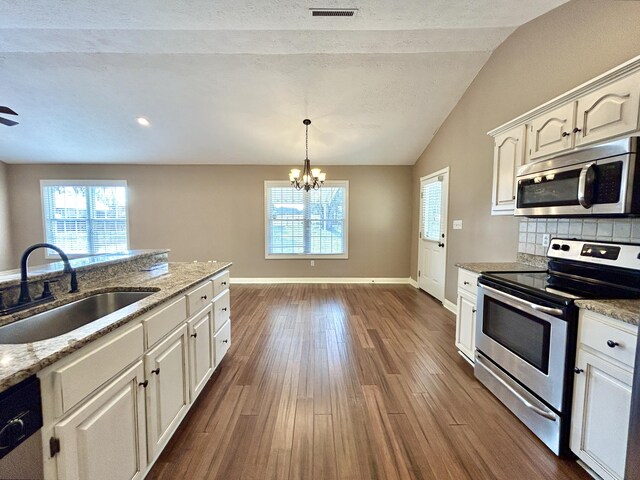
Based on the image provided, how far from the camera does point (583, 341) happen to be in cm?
149

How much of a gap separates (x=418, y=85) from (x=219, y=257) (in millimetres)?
4768

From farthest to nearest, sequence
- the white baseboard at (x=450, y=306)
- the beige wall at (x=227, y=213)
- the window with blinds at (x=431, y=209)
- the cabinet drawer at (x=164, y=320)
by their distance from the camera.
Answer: the beige wall at (x=227, y=213) → the window with blinds at (x=431, y=209) → the white baseboard at (x=450, y=306) → the cabinet drawer at (x=164, y=320)

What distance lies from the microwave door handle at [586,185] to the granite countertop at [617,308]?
0.59m

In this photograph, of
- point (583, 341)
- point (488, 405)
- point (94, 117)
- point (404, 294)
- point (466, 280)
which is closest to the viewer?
point (583, 341)

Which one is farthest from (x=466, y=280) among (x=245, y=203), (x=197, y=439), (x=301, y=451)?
(x=245, y=203)

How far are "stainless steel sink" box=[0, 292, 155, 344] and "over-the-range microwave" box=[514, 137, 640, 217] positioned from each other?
282cm

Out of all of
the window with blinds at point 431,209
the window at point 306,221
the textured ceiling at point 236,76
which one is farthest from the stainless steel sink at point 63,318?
the window with blinds at point 431,209

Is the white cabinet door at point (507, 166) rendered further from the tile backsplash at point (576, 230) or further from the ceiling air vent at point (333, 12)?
the ceiling air vent at point (333, 12)

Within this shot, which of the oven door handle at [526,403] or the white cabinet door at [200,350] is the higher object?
the white cabinet door at [200,350]

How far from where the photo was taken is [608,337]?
1358mm

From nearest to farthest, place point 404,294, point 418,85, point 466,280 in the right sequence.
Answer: point 466,280 → point 418,85 → point 404,294

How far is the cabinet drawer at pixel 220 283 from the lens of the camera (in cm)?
233

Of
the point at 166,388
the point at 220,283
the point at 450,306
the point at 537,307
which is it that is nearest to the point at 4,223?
the point at 220,283

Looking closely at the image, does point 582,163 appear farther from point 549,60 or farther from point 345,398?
point 345,398
